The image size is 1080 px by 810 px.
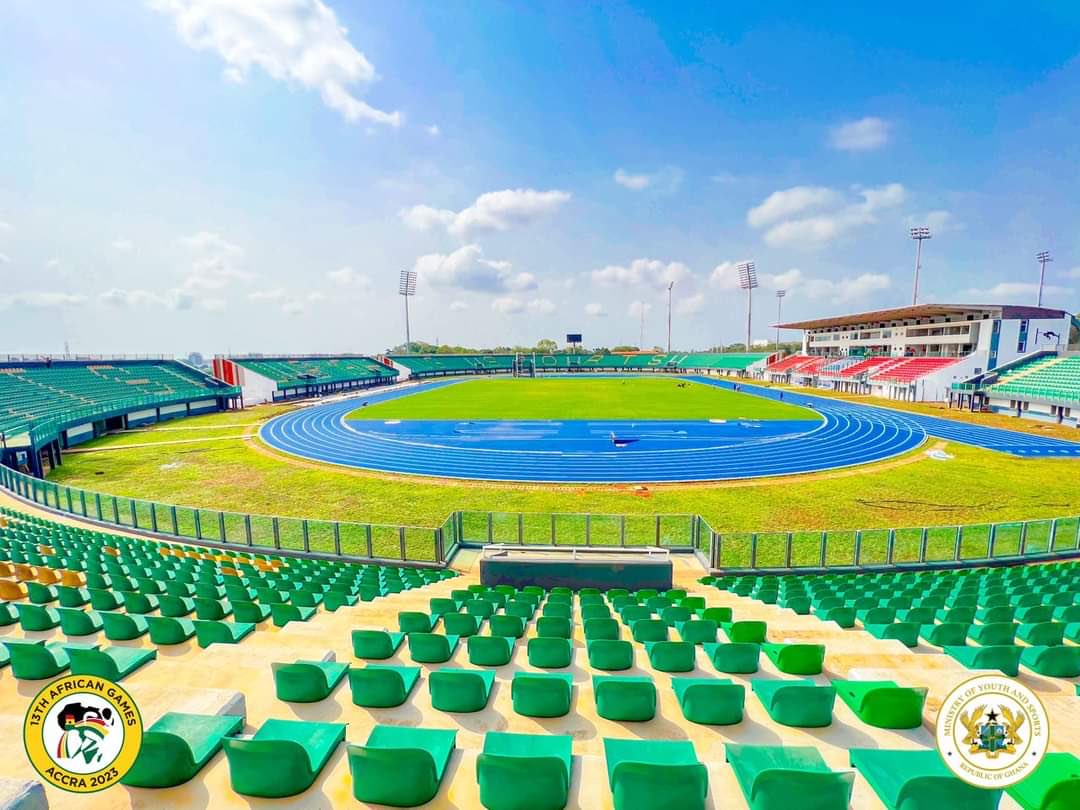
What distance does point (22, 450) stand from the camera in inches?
954

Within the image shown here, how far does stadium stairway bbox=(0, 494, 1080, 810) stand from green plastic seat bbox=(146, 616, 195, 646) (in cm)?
12

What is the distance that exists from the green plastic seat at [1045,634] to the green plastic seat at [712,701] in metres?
5.26

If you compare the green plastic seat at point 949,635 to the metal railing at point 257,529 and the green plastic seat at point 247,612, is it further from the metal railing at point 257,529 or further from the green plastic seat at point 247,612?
the metal railing at point 257,529

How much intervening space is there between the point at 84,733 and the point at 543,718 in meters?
3.40

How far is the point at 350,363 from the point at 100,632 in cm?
8532

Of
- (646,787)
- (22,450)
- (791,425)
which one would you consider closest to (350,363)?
(22,450)

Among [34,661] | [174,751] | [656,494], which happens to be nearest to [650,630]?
[174,751]

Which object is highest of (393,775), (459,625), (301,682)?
(393,775)

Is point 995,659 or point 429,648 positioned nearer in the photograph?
point 995,659

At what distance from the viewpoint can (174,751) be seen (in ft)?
10.6

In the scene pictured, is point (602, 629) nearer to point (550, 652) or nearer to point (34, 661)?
point (550, 652)

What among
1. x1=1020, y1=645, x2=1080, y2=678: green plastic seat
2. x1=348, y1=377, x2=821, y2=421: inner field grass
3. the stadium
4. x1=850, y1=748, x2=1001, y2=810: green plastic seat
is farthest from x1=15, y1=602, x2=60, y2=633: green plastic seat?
x1=348, y1=377, x2=821, y2=421: inner field grass

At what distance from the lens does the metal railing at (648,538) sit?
44.6 ft

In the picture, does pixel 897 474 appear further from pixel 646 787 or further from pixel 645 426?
pixel 646 787
